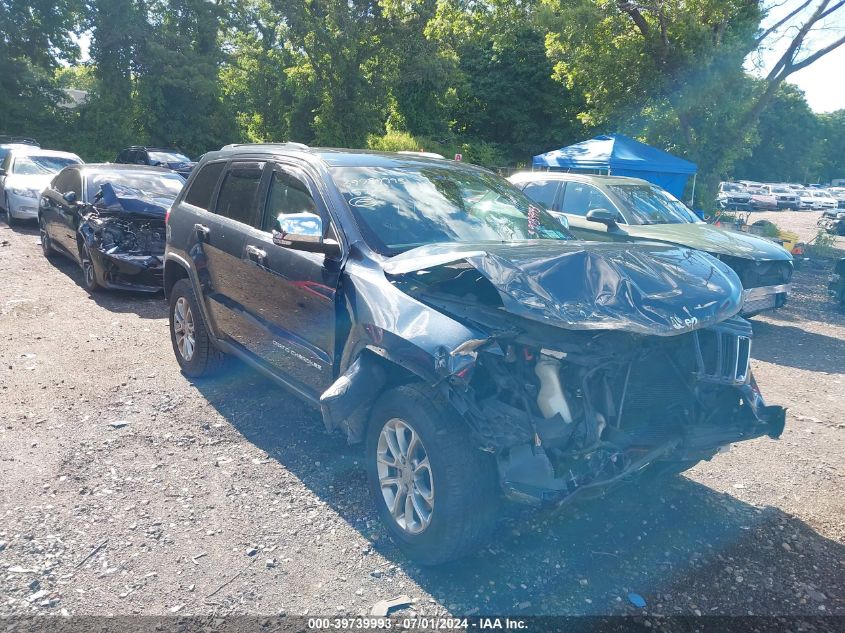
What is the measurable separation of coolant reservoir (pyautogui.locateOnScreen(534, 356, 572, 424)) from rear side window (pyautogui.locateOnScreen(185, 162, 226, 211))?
344 cm

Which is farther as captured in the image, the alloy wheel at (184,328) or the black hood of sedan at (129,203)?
the black hood of sedan at (129,203)

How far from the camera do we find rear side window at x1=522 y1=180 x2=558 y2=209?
437 inches

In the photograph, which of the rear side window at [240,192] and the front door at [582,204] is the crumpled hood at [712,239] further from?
the rear side window at [240,192]

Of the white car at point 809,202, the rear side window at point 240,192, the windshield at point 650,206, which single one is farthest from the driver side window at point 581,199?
the white car at point 809,202

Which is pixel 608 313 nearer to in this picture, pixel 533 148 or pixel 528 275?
pixel 528 275

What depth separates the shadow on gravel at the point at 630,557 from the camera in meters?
3.27

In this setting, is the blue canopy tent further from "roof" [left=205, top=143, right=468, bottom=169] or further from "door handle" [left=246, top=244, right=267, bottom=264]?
"door handle" [left=246, top=244, right=267, bottom=264]

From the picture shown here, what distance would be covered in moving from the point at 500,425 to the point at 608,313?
725 mm

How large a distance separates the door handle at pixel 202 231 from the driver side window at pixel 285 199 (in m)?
0.84

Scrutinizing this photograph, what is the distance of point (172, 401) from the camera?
18.4 feet

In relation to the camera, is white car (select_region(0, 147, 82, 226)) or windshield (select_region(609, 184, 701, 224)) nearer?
windshield (select_region(609, 184, 701, 224))

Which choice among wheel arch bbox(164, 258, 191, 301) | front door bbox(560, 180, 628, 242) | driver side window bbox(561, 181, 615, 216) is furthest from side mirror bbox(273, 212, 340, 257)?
driver side window bbox(561, 181, 615, 216)

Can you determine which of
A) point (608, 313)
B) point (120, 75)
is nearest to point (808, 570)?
point (608, 313)

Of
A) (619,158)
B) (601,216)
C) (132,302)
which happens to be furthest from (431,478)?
(619,158)
